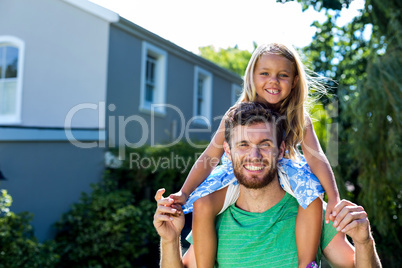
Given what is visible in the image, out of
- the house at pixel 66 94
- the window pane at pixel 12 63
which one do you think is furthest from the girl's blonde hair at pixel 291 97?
the window pane at pixel 12 63

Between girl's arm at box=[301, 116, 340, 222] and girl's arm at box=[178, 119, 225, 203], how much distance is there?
1.71ft

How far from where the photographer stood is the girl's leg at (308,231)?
85.0 inches

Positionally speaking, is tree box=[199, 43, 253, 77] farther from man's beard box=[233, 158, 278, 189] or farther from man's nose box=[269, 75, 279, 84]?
man's beard box=[233, 158, 278, 189]

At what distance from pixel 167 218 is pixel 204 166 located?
0.50 meters

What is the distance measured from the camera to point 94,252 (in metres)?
7.05

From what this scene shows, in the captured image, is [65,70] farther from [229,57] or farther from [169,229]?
[229,57]

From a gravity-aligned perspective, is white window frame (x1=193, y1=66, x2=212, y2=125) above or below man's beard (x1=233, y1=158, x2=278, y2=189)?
above

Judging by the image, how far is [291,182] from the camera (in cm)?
229

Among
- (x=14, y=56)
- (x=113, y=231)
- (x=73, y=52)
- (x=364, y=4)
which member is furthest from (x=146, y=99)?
(x=364, y=4)

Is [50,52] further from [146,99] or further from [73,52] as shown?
[146,99]

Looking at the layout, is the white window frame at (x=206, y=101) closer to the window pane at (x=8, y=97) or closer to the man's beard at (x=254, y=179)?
the window pane at (x=8, y=97)

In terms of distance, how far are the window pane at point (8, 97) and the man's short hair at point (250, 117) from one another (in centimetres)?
792

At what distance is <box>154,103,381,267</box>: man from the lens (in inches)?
86.6

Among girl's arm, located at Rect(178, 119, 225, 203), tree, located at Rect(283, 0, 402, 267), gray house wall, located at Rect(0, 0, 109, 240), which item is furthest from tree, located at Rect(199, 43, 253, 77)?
girl's arm, located at Rect(178, 119, 225, 203)
